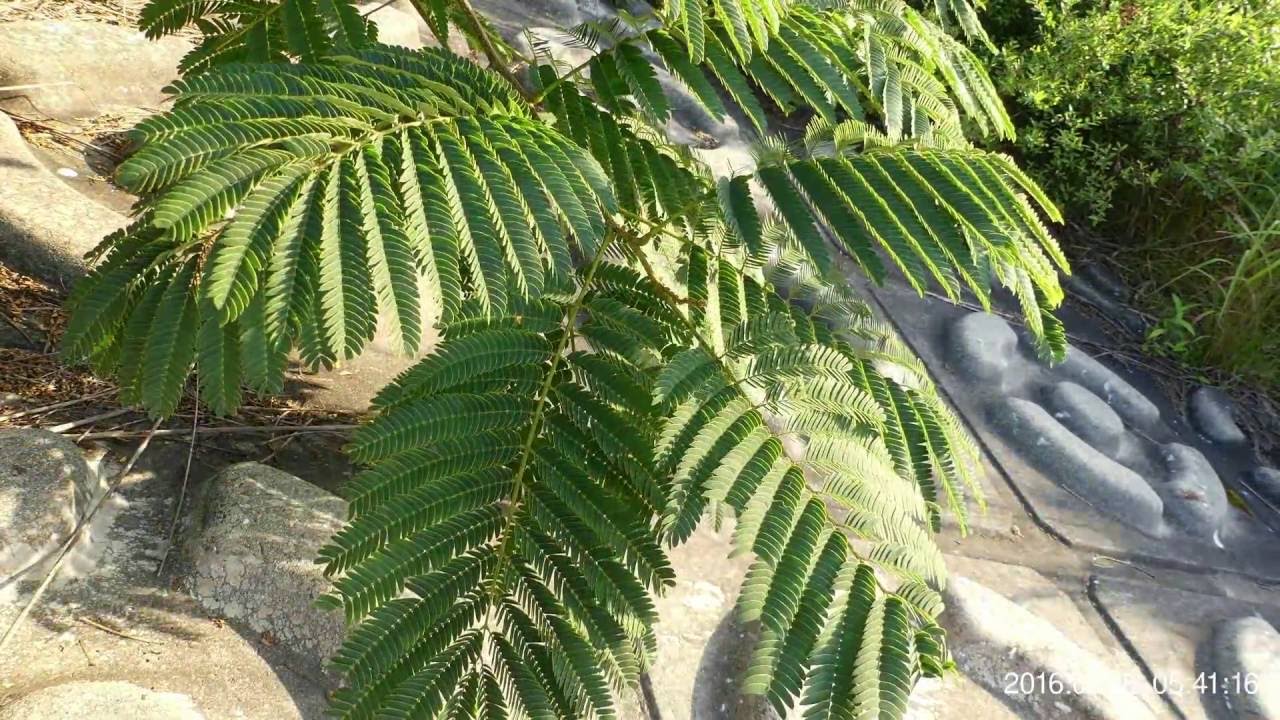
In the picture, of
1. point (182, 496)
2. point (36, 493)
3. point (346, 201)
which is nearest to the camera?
point (346, 201)

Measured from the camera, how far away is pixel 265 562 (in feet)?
6.16

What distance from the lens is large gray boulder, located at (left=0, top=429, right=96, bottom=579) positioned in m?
1.74

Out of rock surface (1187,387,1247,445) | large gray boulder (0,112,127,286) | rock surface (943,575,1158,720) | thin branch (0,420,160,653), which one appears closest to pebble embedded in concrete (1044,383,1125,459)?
rock surface (1187,387,1247,445)

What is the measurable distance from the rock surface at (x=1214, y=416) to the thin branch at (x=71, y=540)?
3.75 m

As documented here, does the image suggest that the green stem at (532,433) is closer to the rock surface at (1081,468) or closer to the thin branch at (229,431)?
the thin branch at (229,431)

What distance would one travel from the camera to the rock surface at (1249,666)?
2723mm

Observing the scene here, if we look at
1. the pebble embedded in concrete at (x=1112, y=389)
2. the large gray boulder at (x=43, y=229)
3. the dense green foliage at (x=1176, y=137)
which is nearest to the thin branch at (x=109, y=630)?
the large gray boulder at (x=43, y=229)

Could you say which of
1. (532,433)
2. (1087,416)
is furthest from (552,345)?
(1087,416)

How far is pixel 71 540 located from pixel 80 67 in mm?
2117

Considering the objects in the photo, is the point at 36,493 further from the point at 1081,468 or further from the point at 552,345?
the point at 1081,468

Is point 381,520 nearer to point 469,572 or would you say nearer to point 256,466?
point 469,572

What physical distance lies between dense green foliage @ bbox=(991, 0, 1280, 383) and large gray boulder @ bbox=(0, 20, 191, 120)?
337cm

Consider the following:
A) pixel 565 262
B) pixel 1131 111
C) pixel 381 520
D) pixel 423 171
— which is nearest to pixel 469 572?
pixel 381 520

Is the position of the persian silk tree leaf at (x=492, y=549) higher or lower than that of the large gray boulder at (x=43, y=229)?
lower
